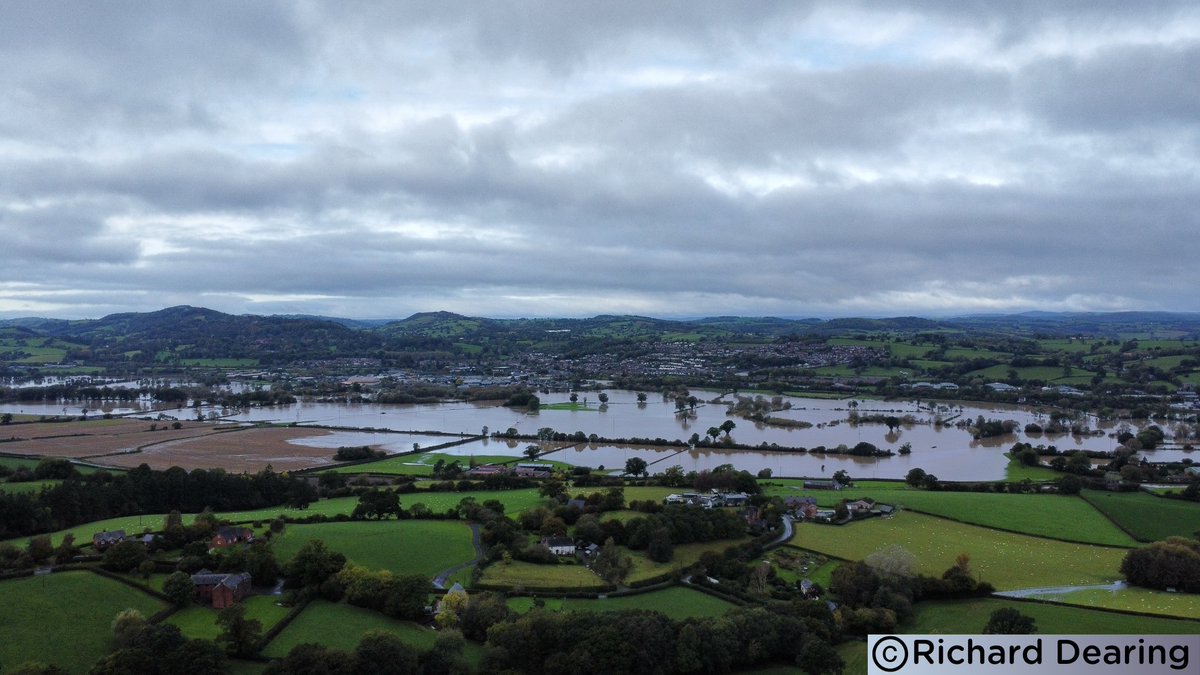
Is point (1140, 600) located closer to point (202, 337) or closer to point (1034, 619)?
point (1034, 619)

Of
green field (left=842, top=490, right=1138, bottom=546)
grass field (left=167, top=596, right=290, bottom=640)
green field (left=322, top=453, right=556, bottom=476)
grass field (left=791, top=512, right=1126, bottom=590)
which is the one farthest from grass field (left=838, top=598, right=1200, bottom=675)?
green field (left=322, top=453, right=556, bottom=476)

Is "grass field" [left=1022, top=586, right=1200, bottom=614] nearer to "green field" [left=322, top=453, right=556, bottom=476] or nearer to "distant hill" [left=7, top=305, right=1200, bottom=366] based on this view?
"green field" [left=322, top=453, right=556, bottom=476]

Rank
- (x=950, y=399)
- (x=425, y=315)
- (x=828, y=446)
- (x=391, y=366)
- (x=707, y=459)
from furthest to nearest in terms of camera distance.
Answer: (x=425, y=315) → (x=391, y=366) → (x=950, y=399) → (x=828, y=446) → (x=707, y=459)

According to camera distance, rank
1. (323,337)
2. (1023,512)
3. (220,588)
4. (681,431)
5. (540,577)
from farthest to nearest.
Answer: (323,337)
(681,431)
(1023,512)
(540,577)
(220,588)

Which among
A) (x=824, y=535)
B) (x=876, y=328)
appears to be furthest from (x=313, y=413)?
(x=876, y=328)

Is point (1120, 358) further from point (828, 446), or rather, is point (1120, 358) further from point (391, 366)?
point (391, 366)

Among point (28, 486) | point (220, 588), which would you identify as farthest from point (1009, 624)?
point (28, 486)
